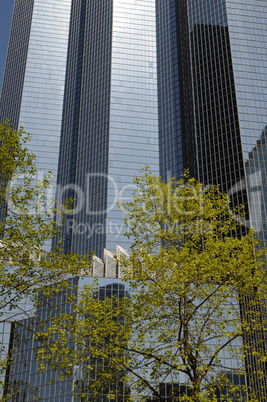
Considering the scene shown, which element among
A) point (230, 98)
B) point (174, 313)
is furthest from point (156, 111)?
point (174, 313)

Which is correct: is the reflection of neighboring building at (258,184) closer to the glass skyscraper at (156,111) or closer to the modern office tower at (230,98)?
the modern office tower at (230,98)

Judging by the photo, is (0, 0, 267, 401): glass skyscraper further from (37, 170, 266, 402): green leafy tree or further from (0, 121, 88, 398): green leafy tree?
(0, 121, 88, 398): green leafy tree

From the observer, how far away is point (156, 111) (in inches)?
6924

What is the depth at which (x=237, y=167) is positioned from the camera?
12644 centimetres

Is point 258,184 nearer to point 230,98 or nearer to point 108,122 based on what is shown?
point 230,98

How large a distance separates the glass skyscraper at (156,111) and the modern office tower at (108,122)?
0.40 metres

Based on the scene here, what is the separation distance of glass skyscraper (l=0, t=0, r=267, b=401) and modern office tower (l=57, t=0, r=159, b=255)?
1.30 ft

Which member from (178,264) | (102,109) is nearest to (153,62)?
(102,109)

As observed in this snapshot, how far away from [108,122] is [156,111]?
61.9ft

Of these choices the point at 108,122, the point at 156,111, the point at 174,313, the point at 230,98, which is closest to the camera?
the point at 174,313

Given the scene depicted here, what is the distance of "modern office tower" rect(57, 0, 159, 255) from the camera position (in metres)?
156

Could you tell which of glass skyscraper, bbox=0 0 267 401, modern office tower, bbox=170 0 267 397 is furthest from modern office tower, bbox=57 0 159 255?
modern office tower, bbox=170 0 267 397

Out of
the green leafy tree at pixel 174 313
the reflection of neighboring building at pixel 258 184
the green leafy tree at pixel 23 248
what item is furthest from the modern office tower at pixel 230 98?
the green leafy tree at pixel 23 248

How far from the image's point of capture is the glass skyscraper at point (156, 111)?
429ft
